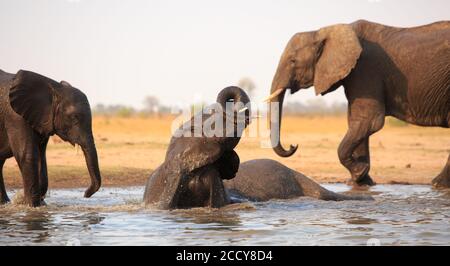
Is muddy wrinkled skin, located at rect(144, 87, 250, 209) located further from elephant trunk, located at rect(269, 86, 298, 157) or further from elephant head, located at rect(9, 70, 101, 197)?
elephant trunk, located at rect(269, 86, 298, 157)

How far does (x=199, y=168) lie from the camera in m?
8.95

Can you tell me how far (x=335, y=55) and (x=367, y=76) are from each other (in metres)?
0.54

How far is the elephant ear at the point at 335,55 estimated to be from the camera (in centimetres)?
1304

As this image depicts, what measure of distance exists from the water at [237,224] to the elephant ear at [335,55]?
2.73 meters

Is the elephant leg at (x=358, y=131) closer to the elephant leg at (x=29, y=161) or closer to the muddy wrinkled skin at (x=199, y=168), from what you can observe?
the muddy wrinkled skin at (x=199, y=168)

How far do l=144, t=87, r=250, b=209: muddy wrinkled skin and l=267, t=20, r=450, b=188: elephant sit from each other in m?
3.96

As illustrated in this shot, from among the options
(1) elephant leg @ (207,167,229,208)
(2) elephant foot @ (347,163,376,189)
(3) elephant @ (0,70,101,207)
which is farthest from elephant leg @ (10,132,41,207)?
(2) elephant foot @ (347,163,376,189)

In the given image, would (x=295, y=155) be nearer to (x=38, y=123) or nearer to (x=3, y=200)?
(x=3, y=200)

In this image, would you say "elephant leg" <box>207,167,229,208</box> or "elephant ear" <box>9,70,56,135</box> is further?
"elephant ear" <box>9,70,56,135</box>

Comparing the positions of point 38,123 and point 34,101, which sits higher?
point 34,101

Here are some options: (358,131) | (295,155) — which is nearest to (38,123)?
(358,131)

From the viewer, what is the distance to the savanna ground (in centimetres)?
1454

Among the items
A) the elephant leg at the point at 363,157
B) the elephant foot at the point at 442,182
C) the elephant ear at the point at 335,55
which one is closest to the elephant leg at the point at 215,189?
the elephant ear at the point at 335,55
